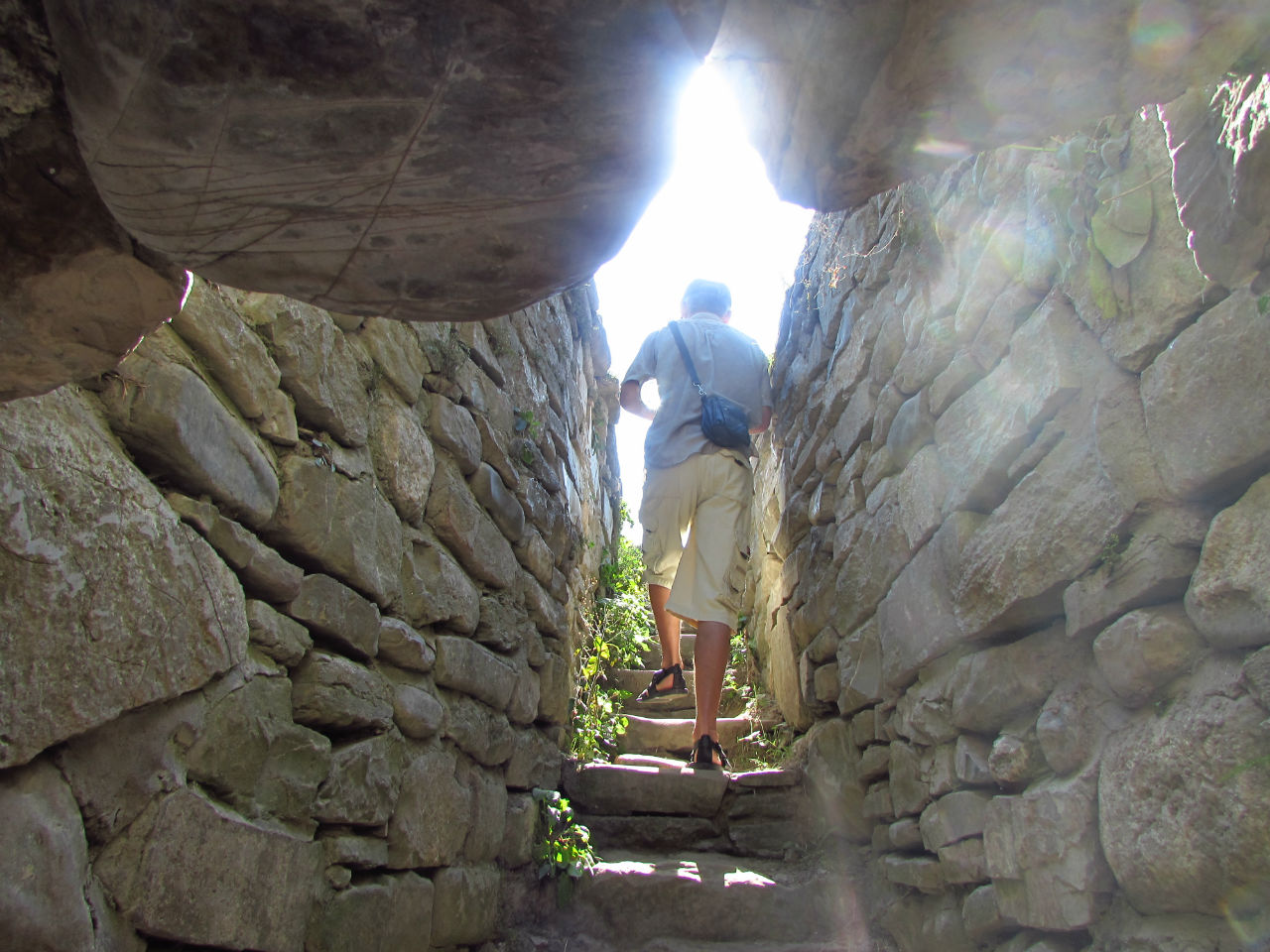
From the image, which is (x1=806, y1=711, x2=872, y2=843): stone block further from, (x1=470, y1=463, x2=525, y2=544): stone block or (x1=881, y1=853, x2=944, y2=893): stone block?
(x1=470, y1=463, x2=525, y2=544): stone block

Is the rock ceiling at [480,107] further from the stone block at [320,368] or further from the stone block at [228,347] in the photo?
the stone block at [320,368]

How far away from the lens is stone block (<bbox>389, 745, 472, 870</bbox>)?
5.53 feet

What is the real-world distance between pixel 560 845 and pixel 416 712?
96cm

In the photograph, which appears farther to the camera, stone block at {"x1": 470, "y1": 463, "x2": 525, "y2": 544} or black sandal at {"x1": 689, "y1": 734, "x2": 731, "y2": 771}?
black sandal at {"x1": 689, "y1": 734, "x2": 731, "y2": 771}

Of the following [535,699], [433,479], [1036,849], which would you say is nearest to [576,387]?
[535,699]

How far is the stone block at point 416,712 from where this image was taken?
5.61ft

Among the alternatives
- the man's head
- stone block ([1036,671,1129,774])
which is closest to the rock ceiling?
stone block ([1036,671,1129,774])

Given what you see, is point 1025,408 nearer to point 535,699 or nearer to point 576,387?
point 535,699

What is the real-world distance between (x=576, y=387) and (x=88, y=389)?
2961 millimetres

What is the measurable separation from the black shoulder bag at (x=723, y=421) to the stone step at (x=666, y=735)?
121 cm

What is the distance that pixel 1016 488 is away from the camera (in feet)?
5.28

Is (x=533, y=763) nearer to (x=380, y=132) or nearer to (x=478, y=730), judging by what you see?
(x=478, y=730)

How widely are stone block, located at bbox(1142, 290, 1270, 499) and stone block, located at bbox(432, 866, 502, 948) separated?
5.36 feet

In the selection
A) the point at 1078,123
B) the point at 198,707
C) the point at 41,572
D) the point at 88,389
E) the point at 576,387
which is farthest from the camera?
the point at 576,387
